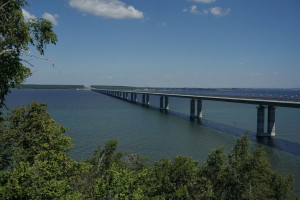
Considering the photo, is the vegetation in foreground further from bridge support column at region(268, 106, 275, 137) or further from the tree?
bridge support column at region(268, 106, 275, 137)

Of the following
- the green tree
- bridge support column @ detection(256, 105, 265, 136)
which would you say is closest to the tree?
the green tree

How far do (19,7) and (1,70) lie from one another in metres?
3.57

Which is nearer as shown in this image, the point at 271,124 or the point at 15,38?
the point at 15,38

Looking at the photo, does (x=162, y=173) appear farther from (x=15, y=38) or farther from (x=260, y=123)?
(x=260, y=123)

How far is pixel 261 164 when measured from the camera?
21.6 meters

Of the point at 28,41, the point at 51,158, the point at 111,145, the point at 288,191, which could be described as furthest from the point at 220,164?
the point at 28,41

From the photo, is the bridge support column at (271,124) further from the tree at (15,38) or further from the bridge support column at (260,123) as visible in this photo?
the tree at (15,38)

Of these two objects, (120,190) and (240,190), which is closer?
(120,190)

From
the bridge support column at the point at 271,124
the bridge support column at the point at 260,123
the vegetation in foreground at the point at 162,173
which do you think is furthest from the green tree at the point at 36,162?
the bridge support column at the point at 271,124

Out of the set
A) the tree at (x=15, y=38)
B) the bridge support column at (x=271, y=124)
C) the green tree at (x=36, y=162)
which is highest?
the tree at (x=15, y=38)

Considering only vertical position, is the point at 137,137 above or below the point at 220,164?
below

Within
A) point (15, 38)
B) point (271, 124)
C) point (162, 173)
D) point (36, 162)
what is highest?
point (15, 38)

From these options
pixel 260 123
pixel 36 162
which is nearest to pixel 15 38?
pixel 36 162

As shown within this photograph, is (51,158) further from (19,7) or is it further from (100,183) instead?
(19,7)
